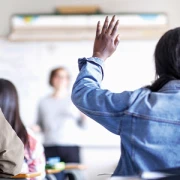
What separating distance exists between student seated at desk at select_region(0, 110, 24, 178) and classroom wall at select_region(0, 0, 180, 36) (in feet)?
10.2

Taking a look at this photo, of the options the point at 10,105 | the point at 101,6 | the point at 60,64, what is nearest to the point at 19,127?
the point at 10,105

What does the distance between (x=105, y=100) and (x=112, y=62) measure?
346 centimetres

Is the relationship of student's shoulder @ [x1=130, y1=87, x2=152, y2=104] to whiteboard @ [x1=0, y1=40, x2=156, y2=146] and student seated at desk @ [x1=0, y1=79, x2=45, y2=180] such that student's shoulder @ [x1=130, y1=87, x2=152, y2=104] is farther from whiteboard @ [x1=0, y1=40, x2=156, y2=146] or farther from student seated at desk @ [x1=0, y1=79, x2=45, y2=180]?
whiteboard @ [x1=0, y1=40, x2=156, y2=146]

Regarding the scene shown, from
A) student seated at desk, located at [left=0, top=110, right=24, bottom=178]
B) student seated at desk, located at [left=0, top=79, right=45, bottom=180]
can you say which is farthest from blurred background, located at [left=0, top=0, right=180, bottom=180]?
student seated at desk, located at [left=0, top=110, right=24, bottom=178]

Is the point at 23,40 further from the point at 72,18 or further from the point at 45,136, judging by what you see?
the point at 45,136

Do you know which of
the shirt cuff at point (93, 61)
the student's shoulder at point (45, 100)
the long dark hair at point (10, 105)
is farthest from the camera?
the student's shoulder at point (45, 100)

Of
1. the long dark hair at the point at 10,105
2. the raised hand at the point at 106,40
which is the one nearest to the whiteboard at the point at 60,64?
the long dark hair at the point at 10,105

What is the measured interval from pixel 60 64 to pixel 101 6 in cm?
79

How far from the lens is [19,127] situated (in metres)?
2.30

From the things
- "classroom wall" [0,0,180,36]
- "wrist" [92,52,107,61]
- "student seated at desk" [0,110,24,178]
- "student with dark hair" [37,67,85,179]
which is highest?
"classroom wall" [0,0,180,36]

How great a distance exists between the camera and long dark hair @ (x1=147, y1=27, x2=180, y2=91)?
3.68 feet

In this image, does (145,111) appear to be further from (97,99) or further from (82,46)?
(82,46)

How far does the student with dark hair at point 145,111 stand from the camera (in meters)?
1.04

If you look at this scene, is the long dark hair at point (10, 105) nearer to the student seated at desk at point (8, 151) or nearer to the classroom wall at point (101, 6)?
the student seated at desk at point (8, 151)
